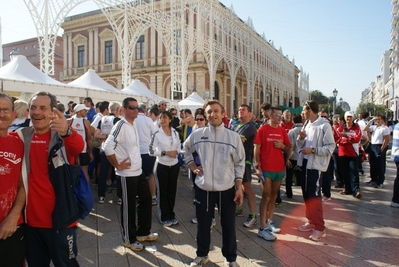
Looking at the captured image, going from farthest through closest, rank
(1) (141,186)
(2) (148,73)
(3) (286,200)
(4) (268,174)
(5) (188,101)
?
(2) (148,73) → (5) (188,101) → (3) (286,200) → (4) (268,174) → (1) (141,186)

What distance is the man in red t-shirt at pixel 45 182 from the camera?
2291mm

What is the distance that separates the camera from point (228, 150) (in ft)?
11.2

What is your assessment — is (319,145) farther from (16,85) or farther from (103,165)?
(16,85)

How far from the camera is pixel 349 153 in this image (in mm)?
7133

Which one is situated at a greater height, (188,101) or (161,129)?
(188,101)

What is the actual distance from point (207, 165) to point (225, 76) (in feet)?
99.3

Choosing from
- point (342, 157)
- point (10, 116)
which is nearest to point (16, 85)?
point (10, 116)

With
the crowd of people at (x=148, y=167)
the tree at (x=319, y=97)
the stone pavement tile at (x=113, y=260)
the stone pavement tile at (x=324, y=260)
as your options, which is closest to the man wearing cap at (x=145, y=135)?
the crowd of people at (x=148, y=167)

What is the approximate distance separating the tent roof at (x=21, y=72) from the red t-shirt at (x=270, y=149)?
7.51 metres

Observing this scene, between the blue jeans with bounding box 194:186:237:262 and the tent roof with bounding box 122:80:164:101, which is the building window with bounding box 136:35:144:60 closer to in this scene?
the tent roof with bounding box 122:80:164:101

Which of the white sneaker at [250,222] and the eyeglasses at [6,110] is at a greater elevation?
the eyeglasses at [6,110]

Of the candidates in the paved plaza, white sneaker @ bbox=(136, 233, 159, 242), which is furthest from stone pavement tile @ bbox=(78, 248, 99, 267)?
white sneaker @ bbox=(136, 233, 159, 242)

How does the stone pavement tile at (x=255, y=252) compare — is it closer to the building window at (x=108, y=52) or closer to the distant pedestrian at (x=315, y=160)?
the distant pedestrian at (x=315, y=160)

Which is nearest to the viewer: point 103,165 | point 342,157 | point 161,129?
point 161,129
